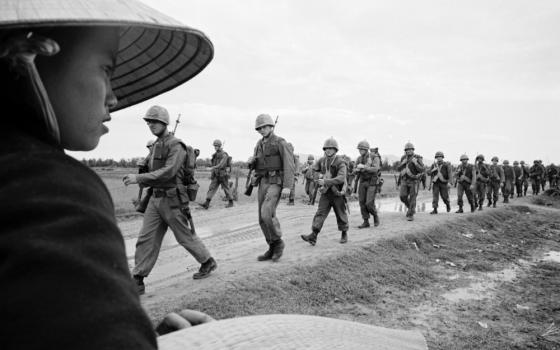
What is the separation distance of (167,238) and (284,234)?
10.1 ft

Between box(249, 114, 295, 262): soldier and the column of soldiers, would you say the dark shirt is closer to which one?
the column of soldiers

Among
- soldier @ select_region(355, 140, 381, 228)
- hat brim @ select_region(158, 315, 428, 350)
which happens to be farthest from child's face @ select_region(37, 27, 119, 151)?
soldier @ select_region(355, 140, 381, 228)

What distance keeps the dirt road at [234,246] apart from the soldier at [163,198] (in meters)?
0.59

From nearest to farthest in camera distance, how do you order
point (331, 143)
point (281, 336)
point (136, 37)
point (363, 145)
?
point (281, 336)
point (136, 37)
point (331, 143)
point (363, 145)

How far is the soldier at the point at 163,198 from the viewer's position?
6156 mm

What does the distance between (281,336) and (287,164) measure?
675cm

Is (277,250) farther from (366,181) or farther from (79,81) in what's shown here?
(79,81)

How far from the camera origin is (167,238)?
35.1 feet

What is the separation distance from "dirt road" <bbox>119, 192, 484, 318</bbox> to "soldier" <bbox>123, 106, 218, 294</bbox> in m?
0.59

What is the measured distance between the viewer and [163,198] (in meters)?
6.36

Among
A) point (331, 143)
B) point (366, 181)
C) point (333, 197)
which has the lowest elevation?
point (333, 197)

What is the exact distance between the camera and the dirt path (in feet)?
20.2

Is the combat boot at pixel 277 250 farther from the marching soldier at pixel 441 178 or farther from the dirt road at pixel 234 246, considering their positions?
the marching soldier at pixel 441 178

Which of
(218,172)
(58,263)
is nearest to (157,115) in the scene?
(58,263)
